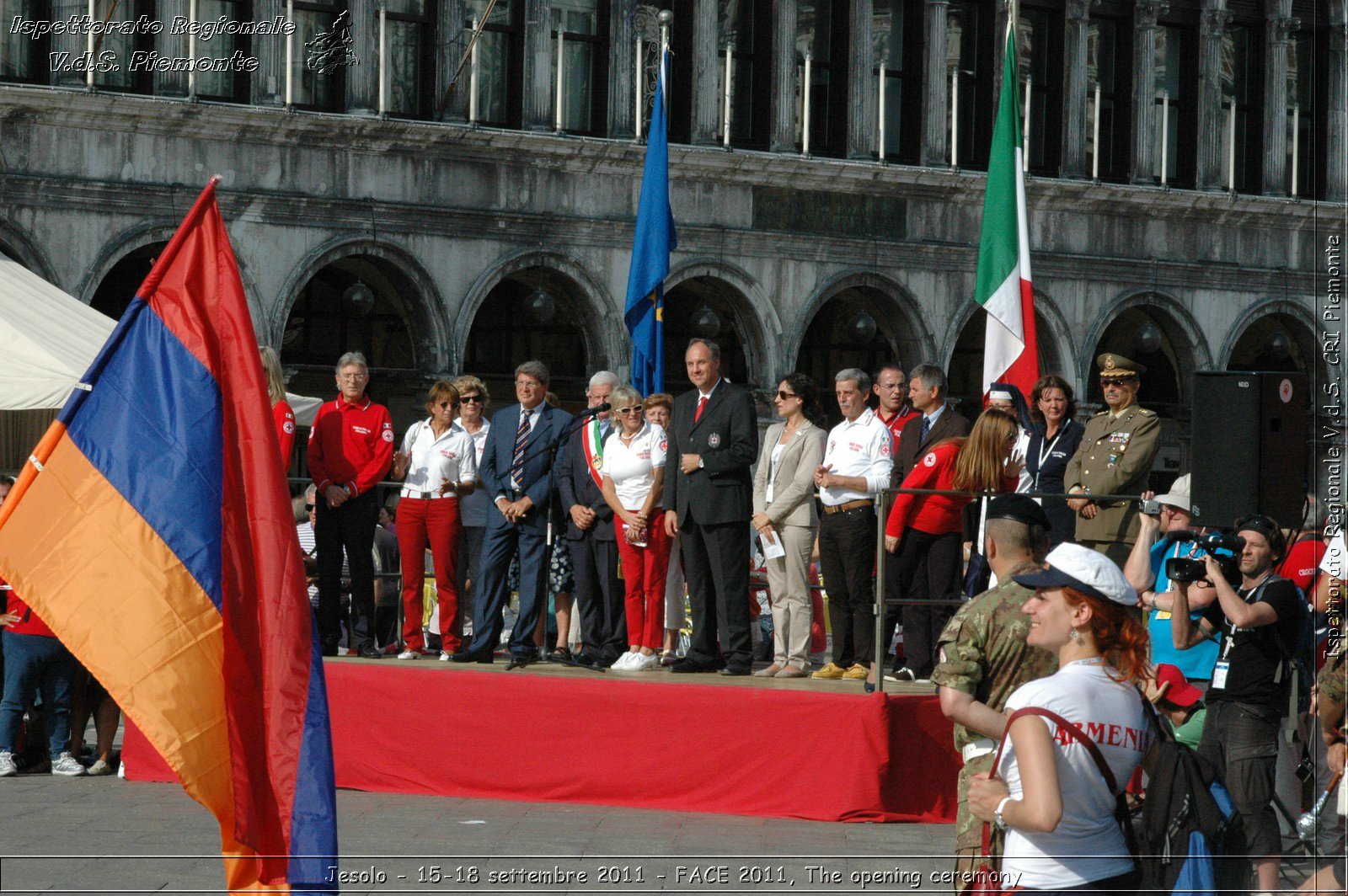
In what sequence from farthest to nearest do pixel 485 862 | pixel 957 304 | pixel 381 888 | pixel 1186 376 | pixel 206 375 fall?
pixel 1186 376
pixel 957 304
pixel 485 862
pixel 381 888
pixel 206 375

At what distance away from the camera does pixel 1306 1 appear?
30344 mm

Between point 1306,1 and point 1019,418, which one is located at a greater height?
point 1306,1

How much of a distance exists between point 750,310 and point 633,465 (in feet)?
48.4

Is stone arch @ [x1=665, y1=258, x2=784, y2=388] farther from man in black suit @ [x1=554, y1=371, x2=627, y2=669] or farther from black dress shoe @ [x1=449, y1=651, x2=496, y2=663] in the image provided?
black dress shoe @ [x1=449, y1=651, x2=496, y2=663]

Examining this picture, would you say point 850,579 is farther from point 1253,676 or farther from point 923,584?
point 1253,676

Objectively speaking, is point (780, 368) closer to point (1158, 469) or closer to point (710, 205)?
point (710, 205)

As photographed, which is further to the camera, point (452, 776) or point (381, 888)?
point (452, 776)

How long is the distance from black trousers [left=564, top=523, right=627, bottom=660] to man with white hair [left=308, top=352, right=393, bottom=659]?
1.51m

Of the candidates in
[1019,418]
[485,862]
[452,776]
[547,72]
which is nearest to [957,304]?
[547,72]

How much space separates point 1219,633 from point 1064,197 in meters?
20.3

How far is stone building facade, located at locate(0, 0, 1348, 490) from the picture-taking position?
22.6 m

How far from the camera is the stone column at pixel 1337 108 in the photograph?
2938cm

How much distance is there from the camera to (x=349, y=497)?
12250 mm

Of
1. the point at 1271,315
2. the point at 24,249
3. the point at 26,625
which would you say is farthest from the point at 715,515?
the point at 1271,315
